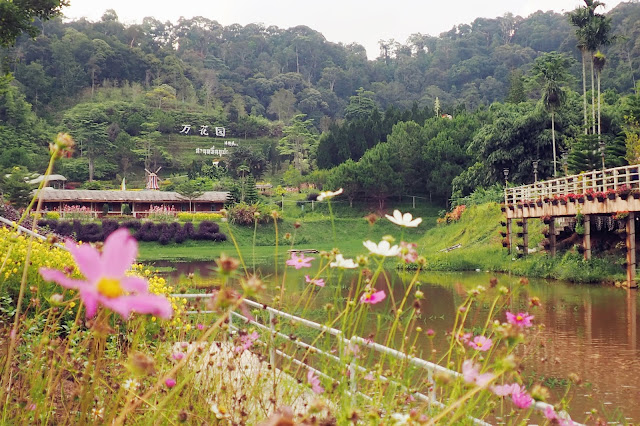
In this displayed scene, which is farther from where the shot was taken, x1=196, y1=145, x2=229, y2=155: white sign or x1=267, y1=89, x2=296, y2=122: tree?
x1=267, y1=89, x2=296, y2=122: tree

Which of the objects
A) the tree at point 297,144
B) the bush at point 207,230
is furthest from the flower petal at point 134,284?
the tree at point 297,144

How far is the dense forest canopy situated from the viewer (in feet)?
91.6

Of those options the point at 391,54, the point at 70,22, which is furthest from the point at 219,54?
the point at 391,54

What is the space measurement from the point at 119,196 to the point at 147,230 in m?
6.30

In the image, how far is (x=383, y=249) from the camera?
5.14ft

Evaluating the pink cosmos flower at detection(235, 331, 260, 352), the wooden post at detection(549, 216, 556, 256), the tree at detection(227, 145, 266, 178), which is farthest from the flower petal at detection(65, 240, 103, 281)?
the tree at detection(227, 145, 266, 178)

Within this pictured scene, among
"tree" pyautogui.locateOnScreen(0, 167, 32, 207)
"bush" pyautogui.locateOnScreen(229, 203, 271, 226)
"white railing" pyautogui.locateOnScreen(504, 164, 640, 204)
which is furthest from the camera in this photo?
"bush" pyautogui.locateOnScreen(229, 203, 271, 226)

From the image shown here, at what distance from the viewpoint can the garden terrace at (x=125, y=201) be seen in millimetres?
36281

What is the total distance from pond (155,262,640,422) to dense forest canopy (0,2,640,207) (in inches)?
371

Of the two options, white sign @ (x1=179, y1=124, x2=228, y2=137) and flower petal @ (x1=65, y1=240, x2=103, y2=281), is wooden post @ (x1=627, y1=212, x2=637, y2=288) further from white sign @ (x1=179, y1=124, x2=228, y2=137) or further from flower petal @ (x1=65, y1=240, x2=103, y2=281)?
white sign @ (x1=179, y1=124, x2=228, y2=137)

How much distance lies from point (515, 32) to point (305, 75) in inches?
1274

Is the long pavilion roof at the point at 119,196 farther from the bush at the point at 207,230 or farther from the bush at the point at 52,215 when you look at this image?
the bush at the point at 207,230

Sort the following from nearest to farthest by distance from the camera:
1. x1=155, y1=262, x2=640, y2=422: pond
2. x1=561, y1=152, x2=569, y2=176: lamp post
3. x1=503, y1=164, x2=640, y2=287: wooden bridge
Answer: x1=155, y1=262, x2=640, y2=422: pond
x1=503, y1=164, x2=640, y2=287: wooden bridge
x1=561, y1=152, x2=569, y2=176: lamp post

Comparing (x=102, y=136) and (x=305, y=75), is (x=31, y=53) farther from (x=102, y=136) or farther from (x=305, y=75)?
(x=305, y=75)
